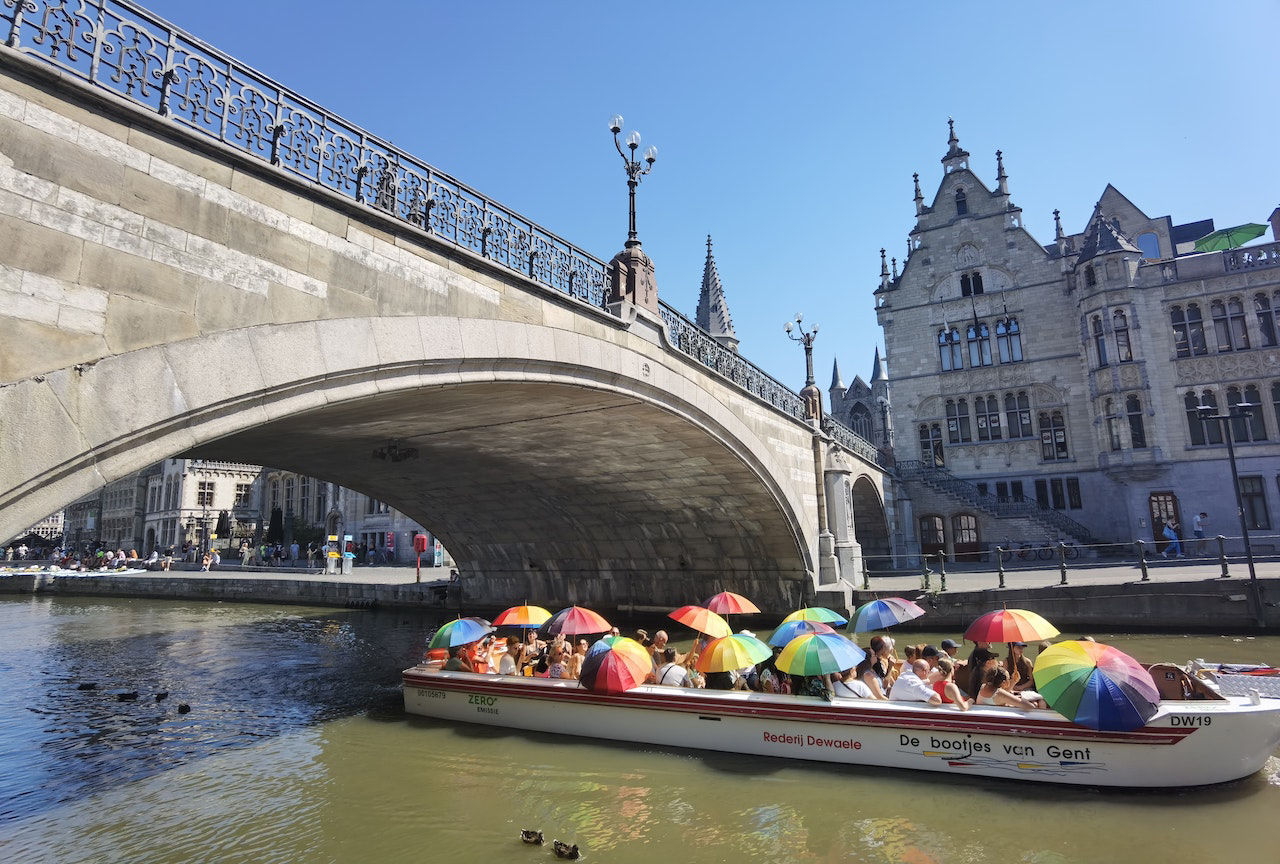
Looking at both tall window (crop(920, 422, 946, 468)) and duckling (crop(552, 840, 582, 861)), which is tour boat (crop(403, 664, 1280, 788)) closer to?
duckling (crop(552, 840, 582, 861))

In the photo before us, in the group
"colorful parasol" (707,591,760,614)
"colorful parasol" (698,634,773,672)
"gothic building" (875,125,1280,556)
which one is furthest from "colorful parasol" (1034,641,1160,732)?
"gothic building" (875,125,1280,556)

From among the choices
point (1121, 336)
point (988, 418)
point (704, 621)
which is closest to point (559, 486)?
point (704, 621)

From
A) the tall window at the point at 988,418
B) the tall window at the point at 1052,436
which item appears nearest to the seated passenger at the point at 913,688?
the tall window at the point at 1052,436

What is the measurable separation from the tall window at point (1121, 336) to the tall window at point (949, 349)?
6.56 meters

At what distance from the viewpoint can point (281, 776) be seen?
862 cm

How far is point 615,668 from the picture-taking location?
30.7 ft

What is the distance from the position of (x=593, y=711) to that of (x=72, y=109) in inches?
336

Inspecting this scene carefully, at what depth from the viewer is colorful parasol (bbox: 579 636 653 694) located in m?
9.27

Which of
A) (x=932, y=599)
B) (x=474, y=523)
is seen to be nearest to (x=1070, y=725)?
(x=932, y=599)

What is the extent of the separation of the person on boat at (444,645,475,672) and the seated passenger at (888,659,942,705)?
259 inches

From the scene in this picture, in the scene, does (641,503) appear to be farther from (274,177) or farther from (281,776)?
(274,177)

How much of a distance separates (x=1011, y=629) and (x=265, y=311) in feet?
28.5

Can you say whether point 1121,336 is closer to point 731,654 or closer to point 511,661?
point 731,654

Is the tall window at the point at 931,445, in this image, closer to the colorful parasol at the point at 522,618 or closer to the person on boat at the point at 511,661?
the colorful parasol at the point at 522,618
